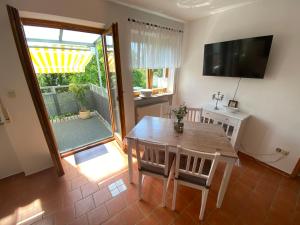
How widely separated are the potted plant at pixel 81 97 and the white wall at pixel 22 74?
2104 millimetres

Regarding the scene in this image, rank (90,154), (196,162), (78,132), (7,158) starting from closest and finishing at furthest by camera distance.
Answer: (196,162)
(7,158)
(90,154)
(78,132)

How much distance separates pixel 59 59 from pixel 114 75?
2.18 m

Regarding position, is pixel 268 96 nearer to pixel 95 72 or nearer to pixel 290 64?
pixel 290 64

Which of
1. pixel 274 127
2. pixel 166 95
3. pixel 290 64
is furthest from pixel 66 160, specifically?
pixel 290 64

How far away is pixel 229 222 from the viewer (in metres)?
→ 1.37

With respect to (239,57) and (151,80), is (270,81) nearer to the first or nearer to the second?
(239,57)

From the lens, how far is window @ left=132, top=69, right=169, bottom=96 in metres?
2.86

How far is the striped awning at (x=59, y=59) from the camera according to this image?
3.04m

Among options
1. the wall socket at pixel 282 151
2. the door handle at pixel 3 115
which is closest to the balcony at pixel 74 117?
the door handle at pixel 3 115


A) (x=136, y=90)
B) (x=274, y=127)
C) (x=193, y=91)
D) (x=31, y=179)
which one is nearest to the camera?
(x=31, y=179)

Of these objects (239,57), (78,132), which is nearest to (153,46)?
(239,57)

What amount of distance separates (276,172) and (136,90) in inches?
107

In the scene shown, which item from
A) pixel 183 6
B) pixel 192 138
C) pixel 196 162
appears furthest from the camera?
pixel 183 6

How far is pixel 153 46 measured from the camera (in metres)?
2.50
